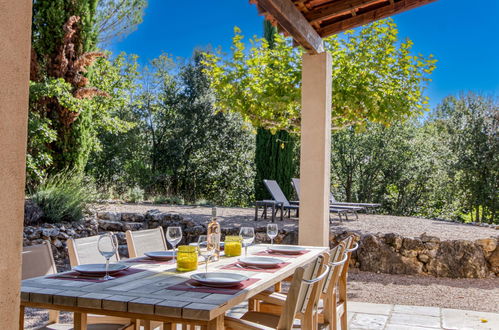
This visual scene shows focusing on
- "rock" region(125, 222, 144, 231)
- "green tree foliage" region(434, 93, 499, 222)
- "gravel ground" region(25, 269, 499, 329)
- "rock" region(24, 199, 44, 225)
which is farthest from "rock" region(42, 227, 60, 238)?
"green tree foliage" region(434, 93, 499, 222)

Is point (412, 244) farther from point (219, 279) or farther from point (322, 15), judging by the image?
point (219, 279)

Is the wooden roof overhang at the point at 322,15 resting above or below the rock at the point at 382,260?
above

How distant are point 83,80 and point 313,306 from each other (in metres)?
7.42

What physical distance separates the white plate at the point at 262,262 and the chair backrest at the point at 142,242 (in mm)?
853

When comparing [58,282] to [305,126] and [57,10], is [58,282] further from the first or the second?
[57,10]

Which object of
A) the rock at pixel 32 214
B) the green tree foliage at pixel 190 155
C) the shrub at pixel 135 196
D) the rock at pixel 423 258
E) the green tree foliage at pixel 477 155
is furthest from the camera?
the green tree foliage at pixel 190 155

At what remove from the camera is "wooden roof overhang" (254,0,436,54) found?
3.65 m

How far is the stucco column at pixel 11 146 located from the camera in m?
1.10

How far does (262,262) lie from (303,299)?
0.56m

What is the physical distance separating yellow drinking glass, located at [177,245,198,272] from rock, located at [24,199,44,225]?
4740 millimetres

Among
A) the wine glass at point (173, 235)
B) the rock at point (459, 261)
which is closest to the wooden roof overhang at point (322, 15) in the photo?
the wine glass at point (173, 235)

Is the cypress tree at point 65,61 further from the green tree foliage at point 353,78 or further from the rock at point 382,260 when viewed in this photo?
the rock at point 382,260

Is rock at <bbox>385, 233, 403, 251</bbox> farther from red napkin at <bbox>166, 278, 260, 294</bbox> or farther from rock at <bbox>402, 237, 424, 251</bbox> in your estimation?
red napkin at <bbox>166, 278, 260, 294</bbox>

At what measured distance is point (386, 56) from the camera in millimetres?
6918
